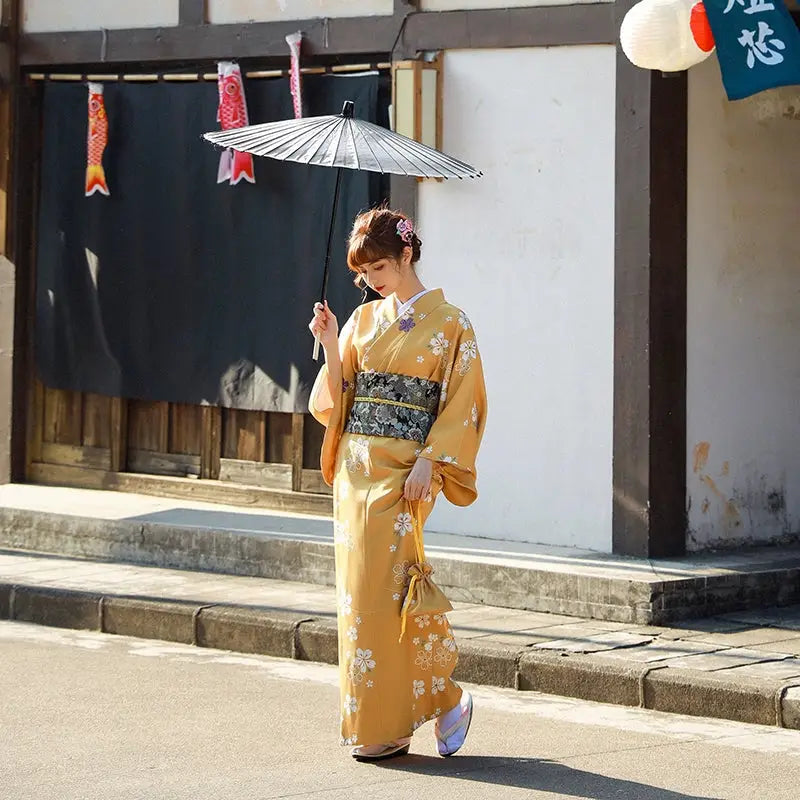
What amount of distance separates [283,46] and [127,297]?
2.10 metres

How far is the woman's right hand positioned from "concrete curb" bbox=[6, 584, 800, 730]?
2047 mm

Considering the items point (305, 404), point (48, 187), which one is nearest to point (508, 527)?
point (305, 404)

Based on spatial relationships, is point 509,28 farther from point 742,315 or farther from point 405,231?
point 405,231

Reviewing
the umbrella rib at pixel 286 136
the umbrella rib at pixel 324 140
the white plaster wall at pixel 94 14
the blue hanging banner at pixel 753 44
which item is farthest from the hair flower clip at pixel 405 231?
the white plaster wall at pixel 94 14

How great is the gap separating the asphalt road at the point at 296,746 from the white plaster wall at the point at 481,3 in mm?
3967

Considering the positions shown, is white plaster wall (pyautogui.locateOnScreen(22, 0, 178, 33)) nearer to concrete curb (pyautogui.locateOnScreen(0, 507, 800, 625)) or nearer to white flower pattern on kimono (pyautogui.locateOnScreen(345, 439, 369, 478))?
concrete curb (pyautogui.locateOnScreen(0, 507, 800, 625))

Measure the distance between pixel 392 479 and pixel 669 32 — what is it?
136 inches

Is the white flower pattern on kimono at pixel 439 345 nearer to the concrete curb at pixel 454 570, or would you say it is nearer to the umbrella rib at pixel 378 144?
the umbrella rib at pixel 378 144

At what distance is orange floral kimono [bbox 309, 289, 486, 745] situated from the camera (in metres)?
6.07

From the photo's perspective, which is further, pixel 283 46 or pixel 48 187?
pixel 48 187

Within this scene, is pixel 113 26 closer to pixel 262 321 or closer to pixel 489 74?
pixel 262 321

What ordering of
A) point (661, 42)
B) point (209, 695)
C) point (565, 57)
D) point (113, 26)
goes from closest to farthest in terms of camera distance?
point (209, 695) → point (661, 42) → point (565, 57) → point (113, 26)

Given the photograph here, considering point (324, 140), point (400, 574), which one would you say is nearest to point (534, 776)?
point (400, 574)

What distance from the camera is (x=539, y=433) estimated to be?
9.66m
